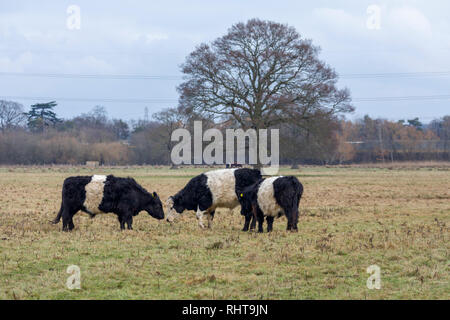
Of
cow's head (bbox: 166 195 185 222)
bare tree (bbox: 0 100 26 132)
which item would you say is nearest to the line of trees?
bare tree (bbox: 0 100 26 132)

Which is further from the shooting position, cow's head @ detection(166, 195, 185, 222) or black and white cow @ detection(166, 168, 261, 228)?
cow's head @ detection(166, 195, 185, 222)

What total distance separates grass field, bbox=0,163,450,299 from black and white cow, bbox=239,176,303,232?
0.48 m

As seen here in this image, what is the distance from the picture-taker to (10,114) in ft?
364

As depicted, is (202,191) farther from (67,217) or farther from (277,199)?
(67,217)

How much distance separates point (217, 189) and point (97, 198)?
10.7ft

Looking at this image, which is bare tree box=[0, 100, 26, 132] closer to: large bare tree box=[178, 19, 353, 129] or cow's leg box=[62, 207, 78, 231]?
large bare tree box=[178, 19, 353, 129]

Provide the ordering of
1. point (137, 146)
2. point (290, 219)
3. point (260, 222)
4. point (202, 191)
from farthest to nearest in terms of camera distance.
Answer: point (137, 146), point (202, 191), point (260, 222), point (290, 219)

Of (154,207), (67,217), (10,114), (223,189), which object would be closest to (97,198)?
(67,217)

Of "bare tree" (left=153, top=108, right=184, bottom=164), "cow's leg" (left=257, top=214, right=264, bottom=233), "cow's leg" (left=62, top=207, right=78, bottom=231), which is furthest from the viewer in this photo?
"bare tree" (left=153, top=108, right=184, bottom=164)

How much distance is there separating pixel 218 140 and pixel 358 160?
54.9 m

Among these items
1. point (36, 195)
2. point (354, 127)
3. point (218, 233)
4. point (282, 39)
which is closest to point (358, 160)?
point (354, 127)

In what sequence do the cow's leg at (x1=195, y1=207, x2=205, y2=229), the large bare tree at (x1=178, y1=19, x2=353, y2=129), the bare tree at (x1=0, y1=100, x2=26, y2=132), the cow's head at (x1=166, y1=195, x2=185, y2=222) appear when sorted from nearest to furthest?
the cow's leg at (x1=195, y1=207, x2=205, y2=229) → the cow's head at (x1=166, y1=195, x2=185, y2=222) → the large bare tree at (x1=178, y1=19, x2=353, y2=129) → the bare tree at (x1=0, y1=100, x2=26, y2=132)

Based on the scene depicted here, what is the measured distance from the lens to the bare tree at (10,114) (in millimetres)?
109575

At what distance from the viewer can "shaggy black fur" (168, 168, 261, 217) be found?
14922 millimetres
